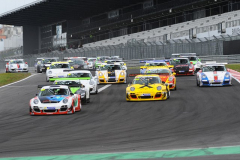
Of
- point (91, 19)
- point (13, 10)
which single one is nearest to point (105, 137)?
point (13, 10)

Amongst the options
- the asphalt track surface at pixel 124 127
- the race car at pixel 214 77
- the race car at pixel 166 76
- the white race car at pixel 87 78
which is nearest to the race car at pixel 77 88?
the asphalt track surface at pixel 124 127

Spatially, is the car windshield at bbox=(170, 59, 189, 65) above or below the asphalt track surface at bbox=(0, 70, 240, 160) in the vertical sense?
above

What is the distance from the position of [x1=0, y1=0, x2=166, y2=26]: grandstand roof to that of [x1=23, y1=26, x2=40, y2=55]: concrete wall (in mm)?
2887

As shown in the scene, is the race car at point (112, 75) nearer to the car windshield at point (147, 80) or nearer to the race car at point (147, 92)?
the car windshield at point (147, 80)

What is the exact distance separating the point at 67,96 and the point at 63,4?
6035 centimetres

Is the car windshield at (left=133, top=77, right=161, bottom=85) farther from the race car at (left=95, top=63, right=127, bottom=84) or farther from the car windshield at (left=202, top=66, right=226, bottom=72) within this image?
the race car at (left=95, top=63, right=127, bottom=84)

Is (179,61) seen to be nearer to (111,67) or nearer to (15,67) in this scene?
(111,67)

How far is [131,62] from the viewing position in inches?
2211

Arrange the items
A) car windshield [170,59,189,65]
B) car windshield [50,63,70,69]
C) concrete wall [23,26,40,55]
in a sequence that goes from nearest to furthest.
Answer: car windshield [50,63,70,69]
car windshield [170,59,189,65]
concrete wall [23,26,40,55]

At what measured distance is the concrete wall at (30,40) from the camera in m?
101

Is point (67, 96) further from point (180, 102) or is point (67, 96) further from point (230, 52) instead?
point (230, 52)

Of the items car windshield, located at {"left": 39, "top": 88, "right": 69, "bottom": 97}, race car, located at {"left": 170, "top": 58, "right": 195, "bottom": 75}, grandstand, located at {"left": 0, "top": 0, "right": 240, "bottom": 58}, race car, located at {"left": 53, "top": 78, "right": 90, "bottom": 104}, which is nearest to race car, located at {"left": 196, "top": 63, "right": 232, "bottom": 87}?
race car, located at {"left": 53, "top": 78, "right": 90, "bottom": 104}

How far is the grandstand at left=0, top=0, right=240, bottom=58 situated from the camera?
199ft

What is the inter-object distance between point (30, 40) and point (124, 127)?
91.0 meters
